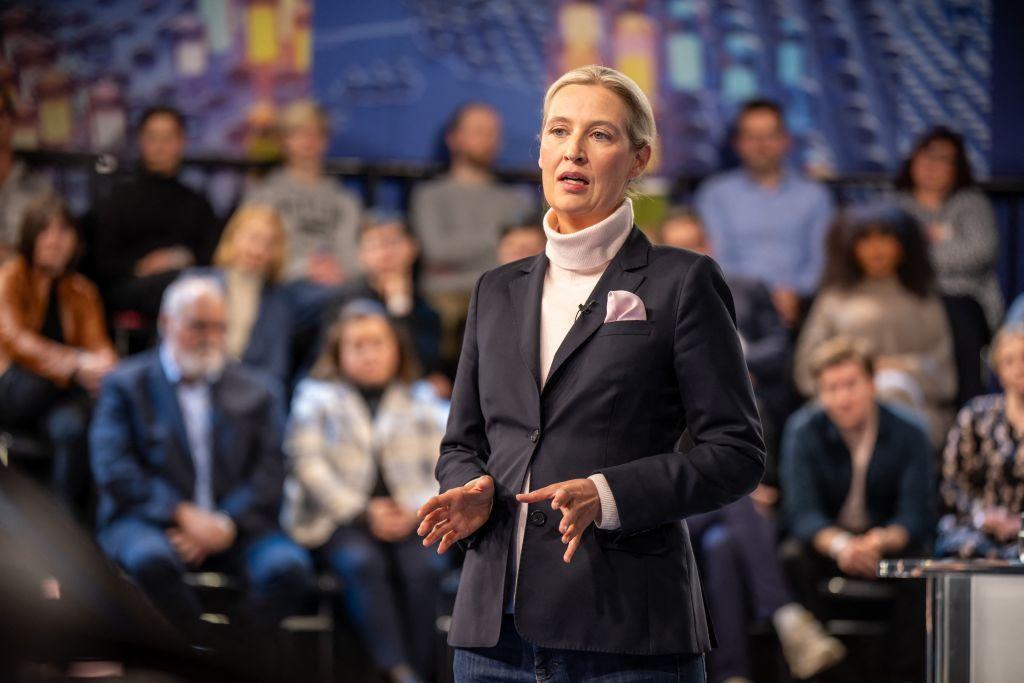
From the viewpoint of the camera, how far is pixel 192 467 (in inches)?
213

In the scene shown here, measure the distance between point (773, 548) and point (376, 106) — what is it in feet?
9.66

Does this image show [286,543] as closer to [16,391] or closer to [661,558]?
[16,391]

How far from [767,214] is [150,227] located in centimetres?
272

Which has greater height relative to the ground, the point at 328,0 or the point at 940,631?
the point at 328,0

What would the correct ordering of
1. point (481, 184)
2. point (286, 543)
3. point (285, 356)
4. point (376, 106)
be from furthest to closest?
point (376, 106)
point (481, 184)
point (285, 356)
point (286, 543)

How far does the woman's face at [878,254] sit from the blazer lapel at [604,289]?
4.19 meters

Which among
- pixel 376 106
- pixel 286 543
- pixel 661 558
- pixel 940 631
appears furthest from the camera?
pixel 376 106

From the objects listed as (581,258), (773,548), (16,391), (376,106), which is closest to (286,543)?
(16,391)

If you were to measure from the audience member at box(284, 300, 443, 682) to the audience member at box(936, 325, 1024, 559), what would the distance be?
1.97 metres

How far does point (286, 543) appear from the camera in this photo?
17.6ft

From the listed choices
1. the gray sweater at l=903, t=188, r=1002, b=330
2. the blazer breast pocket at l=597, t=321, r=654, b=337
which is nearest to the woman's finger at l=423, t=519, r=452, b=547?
the blazer breast pocket at l=597, t=321, r=654, b=337

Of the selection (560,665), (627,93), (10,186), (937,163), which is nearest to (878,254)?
(937,163)

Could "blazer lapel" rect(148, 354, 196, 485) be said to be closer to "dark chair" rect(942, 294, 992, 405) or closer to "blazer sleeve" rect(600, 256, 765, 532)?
"dark chair" rect(942, 294, 992, 405)

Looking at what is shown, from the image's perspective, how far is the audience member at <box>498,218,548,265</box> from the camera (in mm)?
5938
